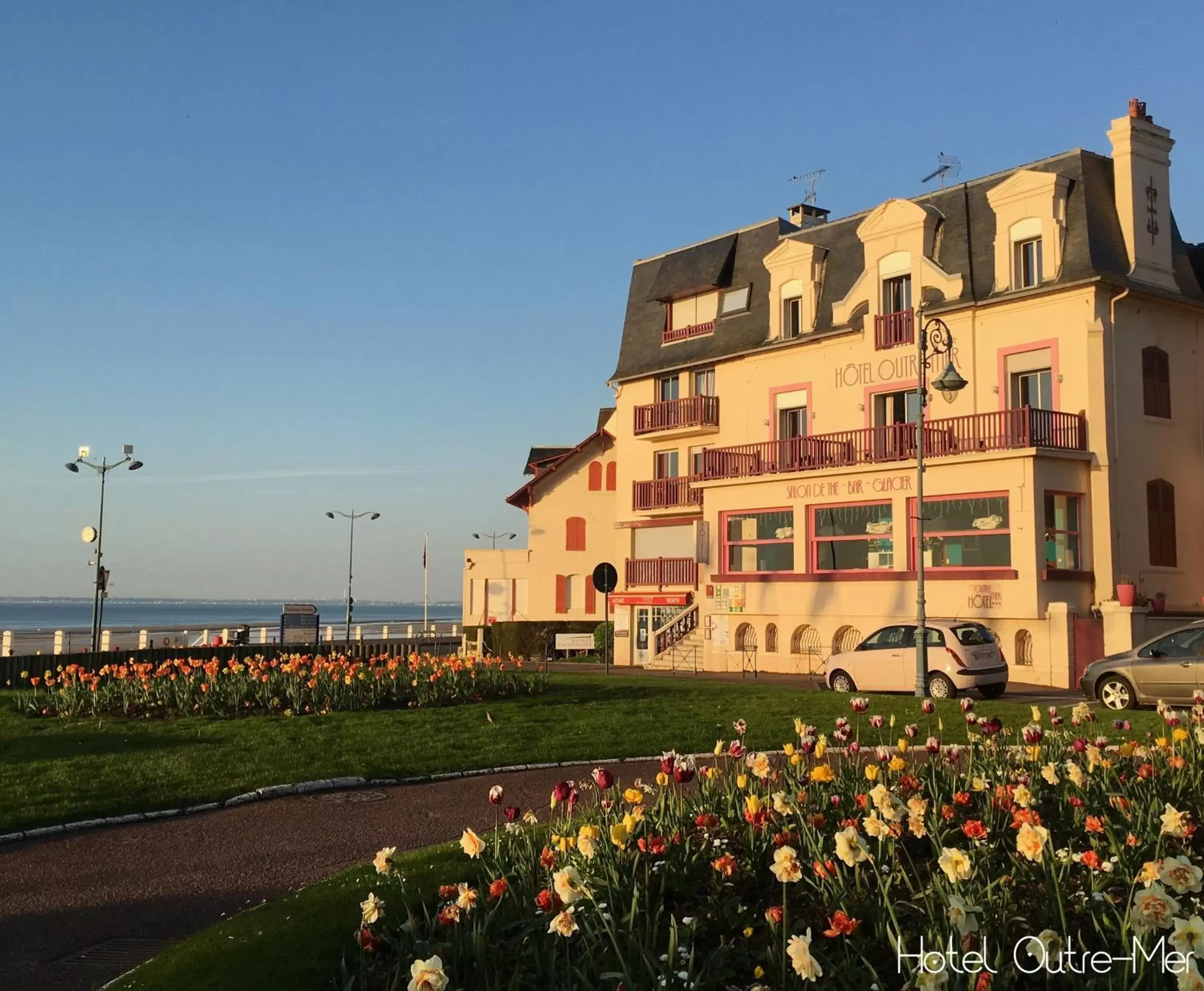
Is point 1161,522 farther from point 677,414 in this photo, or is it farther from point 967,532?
point 677,414

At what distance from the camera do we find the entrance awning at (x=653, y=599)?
39.1 m

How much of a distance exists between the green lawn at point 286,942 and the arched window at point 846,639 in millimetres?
24845

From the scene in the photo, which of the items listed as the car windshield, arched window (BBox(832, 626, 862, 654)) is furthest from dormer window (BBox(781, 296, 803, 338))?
the car windshield

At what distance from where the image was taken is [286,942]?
21.4 feet

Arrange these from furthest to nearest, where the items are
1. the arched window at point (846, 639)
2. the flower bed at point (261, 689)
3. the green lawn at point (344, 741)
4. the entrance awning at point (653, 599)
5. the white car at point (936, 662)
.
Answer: the entrance awning at point (653, 599) < the arched window at point (846, 639) < the white car at point (936, 662) < the flower bed at point (261, 689) < the green lawn at point (344, 741)

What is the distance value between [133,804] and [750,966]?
8.33 meters

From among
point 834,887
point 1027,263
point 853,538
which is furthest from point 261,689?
point 1027,263

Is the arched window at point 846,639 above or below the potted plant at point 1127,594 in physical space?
below

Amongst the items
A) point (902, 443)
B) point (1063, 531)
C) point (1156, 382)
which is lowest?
point (1063, 531)

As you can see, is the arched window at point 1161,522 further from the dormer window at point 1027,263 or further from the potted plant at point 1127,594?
the dormer window at point 1027,263

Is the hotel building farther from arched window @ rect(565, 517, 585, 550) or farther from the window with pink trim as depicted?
arched window @ rect(565, 517, 585, 550)

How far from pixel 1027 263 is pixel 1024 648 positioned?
9.66m

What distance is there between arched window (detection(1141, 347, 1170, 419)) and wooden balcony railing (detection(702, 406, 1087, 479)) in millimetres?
2312

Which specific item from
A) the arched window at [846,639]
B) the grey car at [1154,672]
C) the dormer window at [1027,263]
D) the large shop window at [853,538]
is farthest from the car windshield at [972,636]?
the dormer window at [1027,263]
